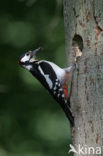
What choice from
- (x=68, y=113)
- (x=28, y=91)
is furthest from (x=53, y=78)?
(x=28, y=91)

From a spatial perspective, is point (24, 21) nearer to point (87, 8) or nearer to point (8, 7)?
point (8, 7)

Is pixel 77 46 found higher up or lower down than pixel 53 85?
higher up

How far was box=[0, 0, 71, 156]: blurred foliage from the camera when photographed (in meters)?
8.52

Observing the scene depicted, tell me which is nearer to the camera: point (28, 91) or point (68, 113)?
point (68, 113)

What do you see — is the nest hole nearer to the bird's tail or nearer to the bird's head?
the bird's tail

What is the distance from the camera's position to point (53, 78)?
18.4ft

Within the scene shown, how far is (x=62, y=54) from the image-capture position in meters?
8.37

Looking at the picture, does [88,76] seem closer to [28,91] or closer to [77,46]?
[77,46]

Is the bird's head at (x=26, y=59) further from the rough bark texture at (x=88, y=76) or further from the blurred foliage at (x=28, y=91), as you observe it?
the blurred foliage at (x=28, y=91)

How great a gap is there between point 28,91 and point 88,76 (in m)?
4.11

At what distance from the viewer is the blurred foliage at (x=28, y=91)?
8516 millimetres

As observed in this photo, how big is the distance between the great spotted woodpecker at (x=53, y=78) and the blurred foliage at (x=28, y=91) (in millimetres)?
2572

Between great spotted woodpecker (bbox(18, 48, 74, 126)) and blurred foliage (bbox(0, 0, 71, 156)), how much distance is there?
8.44ft

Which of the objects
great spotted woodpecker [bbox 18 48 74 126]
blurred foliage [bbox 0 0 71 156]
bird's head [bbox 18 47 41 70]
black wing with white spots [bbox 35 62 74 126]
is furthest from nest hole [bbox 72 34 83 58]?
blurred foliage [bbox 0 0 71 156]
